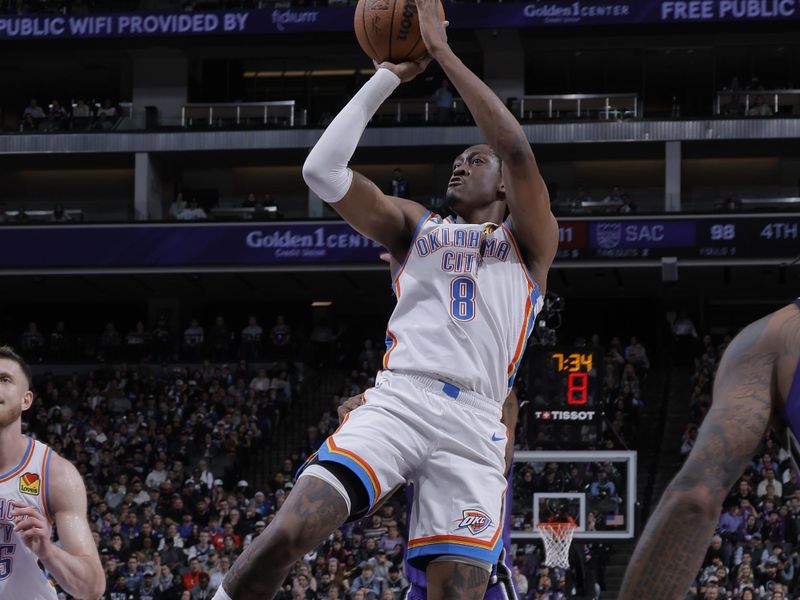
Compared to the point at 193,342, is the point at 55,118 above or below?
above

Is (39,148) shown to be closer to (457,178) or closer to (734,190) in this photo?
(734,190)

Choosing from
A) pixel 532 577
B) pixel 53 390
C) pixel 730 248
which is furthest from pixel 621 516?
pixel 53 390

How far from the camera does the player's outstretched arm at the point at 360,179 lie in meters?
5.45

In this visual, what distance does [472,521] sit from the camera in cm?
524

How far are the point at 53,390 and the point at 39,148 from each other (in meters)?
7.66

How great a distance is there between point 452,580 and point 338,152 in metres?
1.81

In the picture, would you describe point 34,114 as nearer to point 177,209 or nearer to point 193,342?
point 177,209

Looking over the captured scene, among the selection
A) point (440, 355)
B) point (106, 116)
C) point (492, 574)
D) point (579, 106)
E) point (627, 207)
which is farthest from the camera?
point (106, 116)

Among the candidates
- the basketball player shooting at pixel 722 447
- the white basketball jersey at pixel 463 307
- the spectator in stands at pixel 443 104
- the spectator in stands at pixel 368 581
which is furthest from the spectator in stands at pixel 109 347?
the basketball player shooting at pixel 722 447

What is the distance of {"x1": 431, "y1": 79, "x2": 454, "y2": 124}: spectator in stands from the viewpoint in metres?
32.0

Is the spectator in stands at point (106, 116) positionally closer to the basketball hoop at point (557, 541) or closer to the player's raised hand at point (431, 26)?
the basketball hoop at point (557, 541)

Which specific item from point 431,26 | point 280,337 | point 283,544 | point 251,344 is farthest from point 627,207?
point 283,544

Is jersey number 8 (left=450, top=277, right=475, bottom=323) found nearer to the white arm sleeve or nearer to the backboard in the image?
the white arm sleeve

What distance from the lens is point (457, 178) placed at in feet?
19.5
